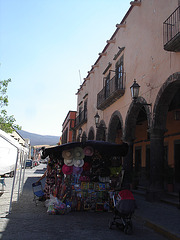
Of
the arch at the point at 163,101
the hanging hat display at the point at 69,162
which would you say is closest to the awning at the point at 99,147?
the hanging hat display at the point at 69,162

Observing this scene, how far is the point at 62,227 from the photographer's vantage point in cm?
578

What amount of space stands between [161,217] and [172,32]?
602 centimetres

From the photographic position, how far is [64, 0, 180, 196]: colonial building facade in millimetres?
8938

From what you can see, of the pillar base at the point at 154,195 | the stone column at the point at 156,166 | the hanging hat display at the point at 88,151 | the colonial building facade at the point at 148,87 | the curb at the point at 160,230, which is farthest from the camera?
the stone column at the point at 156,166

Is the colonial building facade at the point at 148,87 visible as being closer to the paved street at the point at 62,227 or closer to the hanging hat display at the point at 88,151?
the hanging hat display at the point at 88,151

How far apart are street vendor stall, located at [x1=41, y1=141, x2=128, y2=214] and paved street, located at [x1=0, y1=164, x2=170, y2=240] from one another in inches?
20.6

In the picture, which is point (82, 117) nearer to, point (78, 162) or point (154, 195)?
point (154, 195)

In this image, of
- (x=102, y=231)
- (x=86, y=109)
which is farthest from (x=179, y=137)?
(x=86, y=109)

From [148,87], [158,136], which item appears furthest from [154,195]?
[148,87]

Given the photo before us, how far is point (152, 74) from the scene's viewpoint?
32.9ft

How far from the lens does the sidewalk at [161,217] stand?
5.35 meters

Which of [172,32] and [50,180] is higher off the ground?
[172,32]

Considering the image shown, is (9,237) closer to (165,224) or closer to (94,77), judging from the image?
(165,224)

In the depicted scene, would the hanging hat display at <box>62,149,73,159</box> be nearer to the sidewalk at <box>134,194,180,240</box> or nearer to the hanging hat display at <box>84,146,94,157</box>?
the hanging hat display at <box>84,146,94,157</box>
